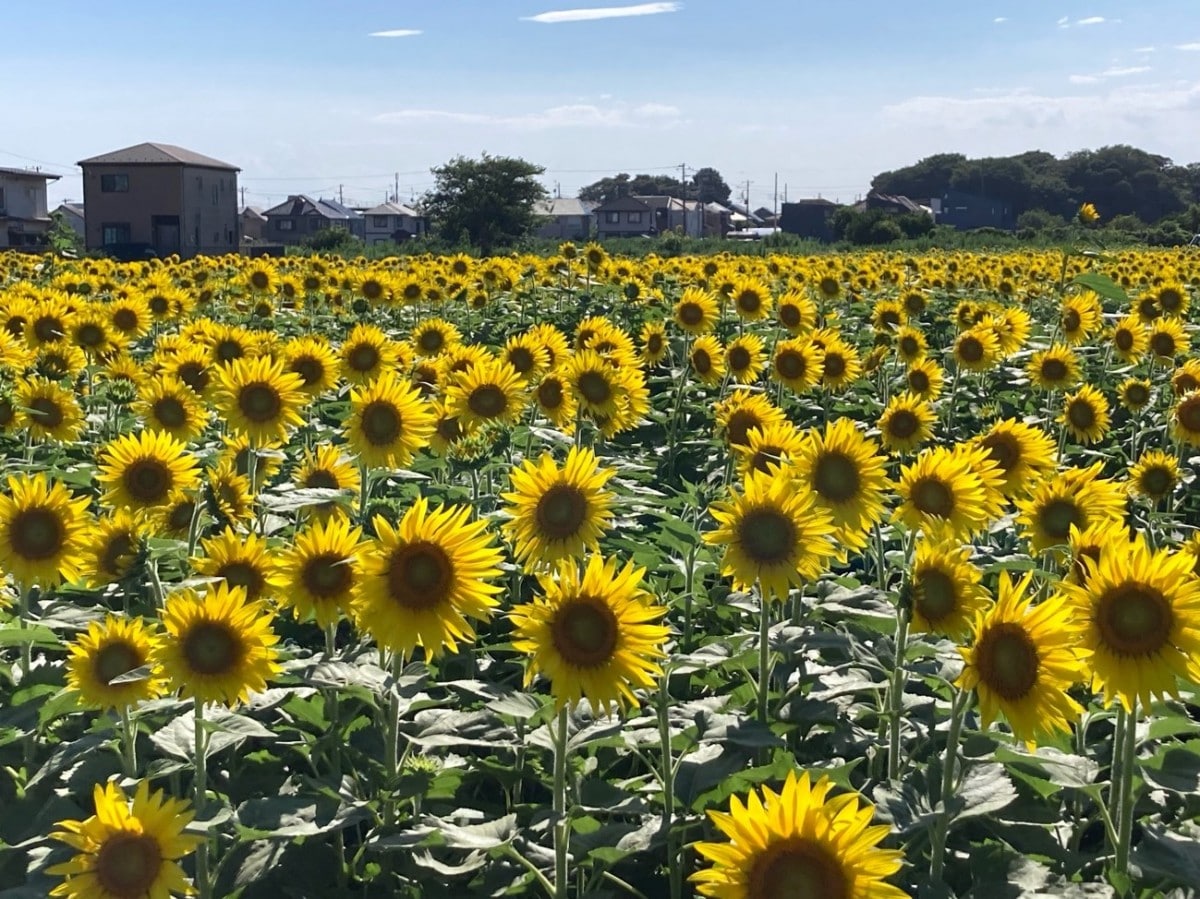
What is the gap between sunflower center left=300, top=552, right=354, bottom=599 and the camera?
3.46 meters

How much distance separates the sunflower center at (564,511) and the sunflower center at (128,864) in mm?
1340

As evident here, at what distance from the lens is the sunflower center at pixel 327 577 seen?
3.46m

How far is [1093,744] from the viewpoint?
3.81m

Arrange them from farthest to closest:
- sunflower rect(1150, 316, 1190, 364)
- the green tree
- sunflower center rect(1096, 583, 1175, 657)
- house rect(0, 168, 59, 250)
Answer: house rect(0, 168, 59, 250) < the green tree < sunflower rect(1150, 316, 1190, 364) < sunflower center rect(1096, 583, 1175, 657)

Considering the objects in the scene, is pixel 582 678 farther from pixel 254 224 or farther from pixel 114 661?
pixel 254 224

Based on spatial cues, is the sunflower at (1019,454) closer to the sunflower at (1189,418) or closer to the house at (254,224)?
the sunflower at (1189,418)

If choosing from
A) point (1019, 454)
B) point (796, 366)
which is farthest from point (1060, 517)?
point (796, 366)

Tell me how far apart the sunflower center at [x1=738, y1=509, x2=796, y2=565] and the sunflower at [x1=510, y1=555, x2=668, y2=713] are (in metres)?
0.59

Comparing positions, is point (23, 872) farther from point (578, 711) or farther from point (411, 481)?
point (411, 481)

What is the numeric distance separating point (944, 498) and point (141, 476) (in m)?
2.57

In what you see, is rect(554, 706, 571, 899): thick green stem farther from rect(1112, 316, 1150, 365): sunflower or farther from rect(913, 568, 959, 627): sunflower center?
rect(1112, 316, 1150, 365): sunflower

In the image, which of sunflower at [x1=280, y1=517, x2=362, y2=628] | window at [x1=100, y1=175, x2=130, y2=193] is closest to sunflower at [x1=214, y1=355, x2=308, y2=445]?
sunflower at [x1=280, y1=517, x2=362, y2=628]

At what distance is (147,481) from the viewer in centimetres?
439

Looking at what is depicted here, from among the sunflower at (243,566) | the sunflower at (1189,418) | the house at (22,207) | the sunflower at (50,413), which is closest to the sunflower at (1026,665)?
the sunflower at (243,566)
